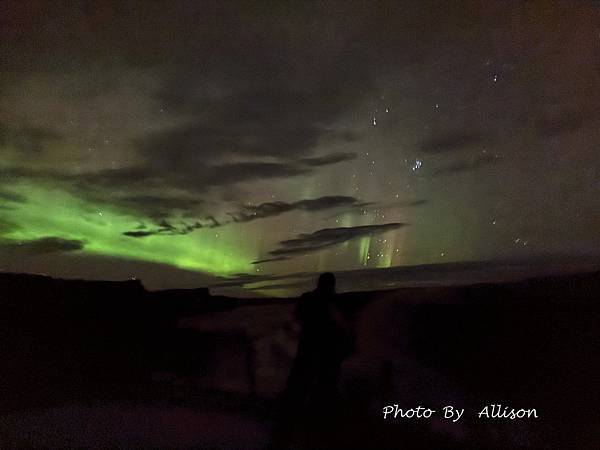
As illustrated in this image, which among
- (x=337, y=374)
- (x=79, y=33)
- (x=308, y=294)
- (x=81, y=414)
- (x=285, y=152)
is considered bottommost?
(x=81, y=414)

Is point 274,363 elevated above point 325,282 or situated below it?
below

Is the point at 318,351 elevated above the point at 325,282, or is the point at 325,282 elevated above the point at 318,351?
the point at 325,282

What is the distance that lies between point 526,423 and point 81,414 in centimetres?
83

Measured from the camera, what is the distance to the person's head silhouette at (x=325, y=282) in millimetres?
998

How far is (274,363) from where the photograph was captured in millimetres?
1005

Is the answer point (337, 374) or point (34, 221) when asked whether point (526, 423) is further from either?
point (34, 221)

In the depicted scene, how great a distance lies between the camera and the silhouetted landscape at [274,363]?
1.00 m

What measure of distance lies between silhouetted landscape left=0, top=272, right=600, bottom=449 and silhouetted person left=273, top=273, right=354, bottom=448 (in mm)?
17

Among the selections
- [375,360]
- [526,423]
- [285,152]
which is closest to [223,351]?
[375,360]

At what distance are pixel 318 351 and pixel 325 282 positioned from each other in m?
0.13

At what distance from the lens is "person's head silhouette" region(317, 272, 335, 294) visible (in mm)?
998

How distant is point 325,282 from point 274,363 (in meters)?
0.17

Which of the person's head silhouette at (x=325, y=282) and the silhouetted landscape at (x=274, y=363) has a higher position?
the person's head silhouette at (x=325, y=282)

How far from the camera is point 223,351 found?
1012mm
